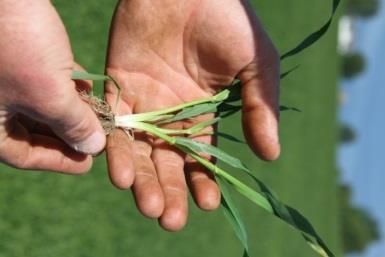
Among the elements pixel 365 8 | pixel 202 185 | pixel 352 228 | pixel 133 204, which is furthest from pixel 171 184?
pixel 365 8

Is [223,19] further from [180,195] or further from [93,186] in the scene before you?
[93,186]

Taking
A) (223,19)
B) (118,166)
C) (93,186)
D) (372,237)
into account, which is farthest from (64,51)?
(372,237)

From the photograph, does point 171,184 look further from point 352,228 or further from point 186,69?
point 352,228

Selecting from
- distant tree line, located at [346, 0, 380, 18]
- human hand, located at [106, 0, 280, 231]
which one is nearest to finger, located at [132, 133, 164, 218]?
human hand, located at [106, 0, 280, 231]

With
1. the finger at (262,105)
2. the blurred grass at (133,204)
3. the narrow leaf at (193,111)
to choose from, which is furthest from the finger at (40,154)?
the blurred grass at (133,204)

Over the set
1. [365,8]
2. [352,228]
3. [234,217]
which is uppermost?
[234,217]
